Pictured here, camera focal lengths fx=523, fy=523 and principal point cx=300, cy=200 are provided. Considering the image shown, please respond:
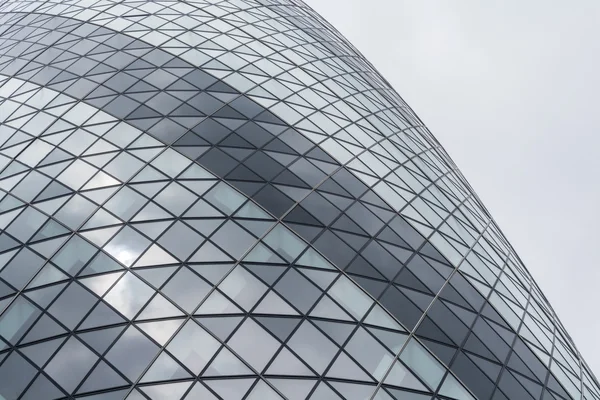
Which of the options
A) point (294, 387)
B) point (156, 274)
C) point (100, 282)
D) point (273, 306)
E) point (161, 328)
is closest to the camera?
point (294, 387)

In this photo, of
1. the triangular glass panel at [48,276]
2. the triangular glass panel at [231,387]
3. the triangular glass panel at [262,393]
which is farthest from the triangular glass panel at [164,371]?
the triangular glass panel at [48,276]

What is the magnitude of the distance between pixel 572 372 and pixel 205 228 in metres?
19.8

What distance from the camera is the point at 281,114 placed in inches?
1111

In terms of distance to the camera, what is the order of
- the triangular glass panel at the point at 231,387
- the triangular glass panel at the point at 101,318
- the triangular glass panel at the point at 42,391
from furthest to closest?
the triangular glass panel at the point at 101,318 < the triangular glass panel at the point at 42,391 < the triangular glass panel at the point at 231,387

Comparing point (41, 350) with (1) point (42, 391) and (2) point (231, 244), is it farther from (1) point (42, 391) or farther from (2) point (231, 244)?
(2) point (231, 244)

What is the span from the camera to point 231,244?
2078 cm

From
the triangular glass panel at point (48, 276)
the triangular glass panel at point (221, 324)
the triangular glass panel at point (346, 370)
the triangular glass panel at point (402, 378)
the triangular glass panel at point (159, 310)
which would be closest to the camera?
the triangular glass panel at point (346, 370)

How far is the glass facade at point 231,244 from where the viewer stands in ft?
59.1

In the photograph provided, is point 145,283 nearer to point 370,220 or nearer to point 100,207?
point 100,207

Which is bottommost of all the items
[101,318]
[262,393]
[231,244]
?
[101,318]

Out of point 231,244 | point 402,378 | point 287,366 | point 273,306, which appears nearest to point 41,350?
point 231,244

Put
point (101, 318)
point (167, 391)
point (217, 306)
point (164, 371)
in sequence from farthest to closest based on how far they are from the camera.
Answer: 1. point (217, 306)
2. point (101, 318)
3. point (164, 371)
4. point (167, 391)

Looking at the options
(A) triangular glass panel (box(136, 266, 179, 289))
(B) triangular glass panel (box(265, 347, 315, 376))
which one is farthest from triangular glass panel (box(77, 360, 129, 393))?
(B) triangular glass panel (box(265, 347, 315, 376))

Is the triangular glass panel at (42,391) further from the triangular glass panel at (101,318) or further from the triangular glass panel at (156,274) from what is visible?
the triangular glass panel at (156,274)
